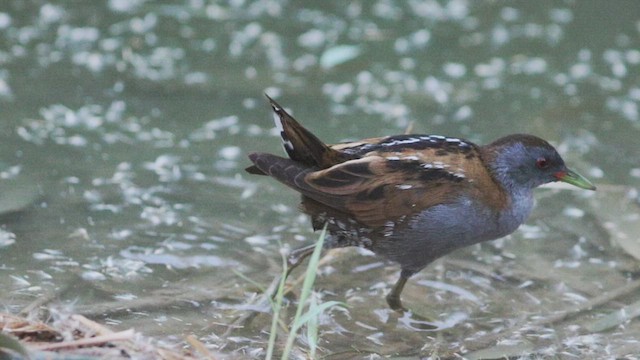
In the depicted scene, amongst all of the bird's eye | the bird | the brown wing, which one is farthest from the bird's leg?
the bird's eye

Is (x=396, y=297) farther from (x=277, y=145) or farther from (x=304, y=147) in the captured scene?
(x=277, y=145)

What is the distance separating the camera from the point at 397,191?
4531 millimetres

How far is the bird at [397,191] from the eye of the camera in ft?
14.9

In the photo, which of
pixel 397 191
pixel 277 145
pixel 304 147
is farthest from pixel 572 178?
pixel 277 145

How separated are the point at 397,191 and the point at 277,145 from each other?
6.82 feet

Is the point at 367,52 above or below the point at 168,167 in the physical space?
above

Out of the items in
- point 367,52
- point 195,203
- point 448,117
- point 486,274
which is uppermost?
point 367,52

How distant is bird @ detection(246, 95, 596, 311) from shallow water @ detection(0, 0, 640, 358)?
0.43 m

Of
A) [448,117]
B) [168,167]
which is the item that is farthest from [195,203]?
[448,117]

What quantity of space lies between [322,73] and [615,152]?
2.26 meters

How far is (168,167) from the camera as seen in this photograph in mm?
6176

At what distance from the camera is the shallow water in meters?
4.78

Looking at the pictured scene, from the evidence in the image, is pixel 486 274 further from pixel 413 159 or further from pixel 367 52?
pixel 367 52

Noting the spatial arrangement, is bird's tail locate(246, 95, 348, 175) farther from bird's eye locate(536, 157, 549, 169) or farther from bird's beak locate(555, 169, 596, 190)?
bird's beak locate(555, 169, 596, 190)
